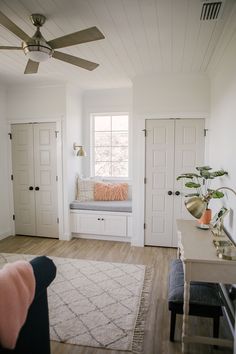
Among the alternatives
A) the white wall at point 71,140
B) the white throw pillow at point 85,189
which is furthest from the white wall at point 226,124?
the white wall at point 71,140

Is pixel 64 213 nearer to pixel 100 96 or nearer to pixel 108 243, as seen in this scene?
pixel 108 243

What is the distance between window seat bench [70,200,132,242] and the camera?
426 centimetres

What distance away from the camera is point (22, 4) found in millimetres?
2035

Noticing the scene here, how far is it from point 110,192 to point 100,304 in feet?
7.96

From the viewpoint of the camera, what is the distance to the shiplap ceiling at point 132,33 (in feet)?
6.77

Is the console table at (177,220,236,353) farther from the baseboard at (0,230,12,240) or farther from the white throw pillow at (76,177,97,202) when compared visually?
the baseboard at (0,230,12,240)

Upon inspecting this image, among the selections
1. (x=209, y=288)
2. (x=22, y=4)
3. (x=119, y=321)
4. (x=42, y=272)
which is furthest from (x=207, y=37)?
(x=119, y=321)

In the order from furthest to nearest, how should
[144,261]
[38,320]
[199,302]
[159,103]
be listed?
1. [159,103]
2. [144,261]
3. [199,302]
4. [38,320]

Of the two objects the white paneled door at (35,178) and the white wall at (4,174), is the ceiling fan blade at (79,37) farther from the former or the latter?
the white wall at (4,174)

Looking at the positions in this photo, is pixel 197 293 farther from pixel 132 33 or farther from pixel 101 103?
pixel 101 103

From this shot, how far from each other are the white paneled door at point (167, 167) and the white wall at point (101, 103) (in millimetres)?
1166

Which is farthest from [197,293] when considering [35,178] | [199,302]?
[35,178]

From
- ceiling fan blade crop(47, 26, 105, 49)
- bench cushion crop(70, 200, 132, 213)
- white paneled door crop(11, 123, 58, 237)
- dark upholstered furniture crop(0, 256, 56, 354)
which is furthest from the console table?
white paneled door crop(11, 123, 58, 237)

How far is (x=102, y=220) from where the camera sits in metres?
4.36
